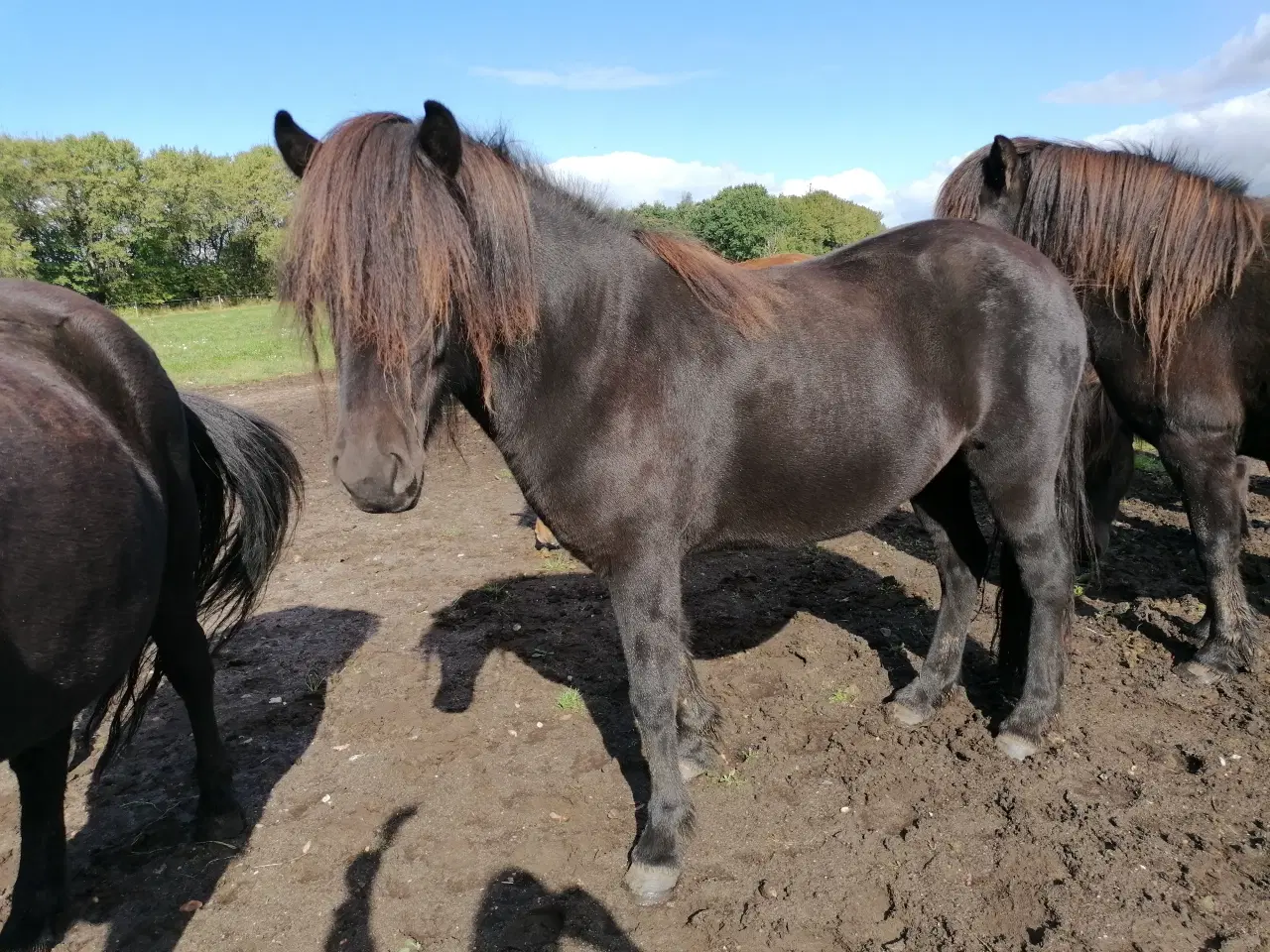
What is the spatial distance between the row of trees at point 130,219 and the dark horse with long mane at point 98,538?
4307 centimetres

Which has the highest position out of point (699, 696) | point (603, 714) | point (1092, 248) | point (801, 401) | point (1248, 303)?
point (1092, 248)

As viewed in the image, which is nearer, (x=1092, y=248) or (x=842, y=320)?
(x=842, y=320)

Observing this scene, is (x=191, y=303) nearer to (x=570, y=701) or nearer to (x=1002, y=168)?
(x=570, y=701)

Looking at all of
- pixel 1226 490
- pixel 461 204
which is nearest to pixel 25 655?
pixel 461 204

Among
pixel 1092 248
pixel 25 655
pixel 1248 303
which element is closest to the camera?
pixel 25 655

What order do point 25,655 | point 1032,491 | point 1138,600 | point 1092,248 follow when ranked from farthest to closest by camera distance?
point 1138,600 → point 1092,248 → point 1032,491 → point 25,655

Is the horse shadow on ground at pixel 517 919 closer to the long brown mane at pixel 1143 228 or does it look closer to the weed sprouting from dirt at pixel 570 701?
the weed sprouting from dirt at pixel 570 701

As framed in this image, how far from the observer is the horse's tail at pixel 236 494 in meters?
3.28

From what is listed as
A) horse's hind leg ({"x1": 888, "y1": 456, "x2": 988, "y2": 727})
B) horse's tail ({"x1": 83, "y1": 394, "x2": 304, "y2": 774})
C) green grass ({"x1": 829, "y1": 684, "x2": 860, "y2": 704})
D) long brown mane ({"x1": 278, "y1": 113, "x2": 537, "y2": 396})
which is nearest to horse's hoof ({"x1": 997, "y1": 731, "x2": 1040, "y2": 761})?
horse's hind leg ({"x1": 888, "y1": 456, "x2": 988, "y2": 727})

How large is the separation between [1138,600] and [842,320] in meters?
3.32

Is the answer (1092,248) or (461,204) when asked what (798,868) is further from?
(1092,248)

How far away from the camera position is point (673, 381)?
258 cm

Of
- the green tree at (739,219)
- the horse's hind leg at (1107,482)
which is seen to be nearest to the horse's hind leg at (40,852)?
the horse's hind leg at (1107,482)

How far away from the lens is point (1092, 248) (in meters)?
3.79
